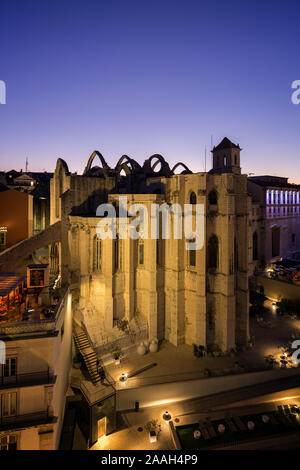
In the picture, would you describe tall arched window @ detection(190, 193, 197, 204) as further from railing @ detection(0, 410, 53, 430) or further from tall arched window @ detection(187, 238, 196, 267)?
railing @ detection(0, 410, 53, 430)

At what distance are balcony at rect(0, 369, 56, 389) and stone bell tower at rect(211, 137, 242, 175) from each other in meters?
40.3

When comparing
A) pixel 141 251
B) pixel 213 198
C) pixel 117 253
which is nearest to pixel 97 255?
pixel 117 253

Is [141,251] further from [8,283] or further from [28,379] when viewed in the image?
[28,379]

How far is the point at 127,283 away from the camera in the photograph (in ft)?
89.7

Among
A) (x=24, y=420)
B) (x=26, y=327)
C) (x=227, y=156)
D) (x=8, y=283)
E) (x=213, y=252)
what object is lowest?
(x=24, y=420)

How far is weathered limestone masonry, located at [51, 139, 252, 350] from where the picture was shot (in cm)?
2561

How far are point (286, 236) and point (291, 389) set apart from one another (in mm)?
35958

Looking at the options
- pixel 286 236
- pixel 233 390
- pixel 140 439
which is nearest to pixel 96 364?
pixel 140 439

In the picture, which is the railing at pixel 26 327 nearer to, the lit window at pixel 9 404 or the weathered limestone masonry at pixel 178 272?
the lit window at pixel 9 404

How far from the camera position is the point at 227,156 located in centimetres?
4550

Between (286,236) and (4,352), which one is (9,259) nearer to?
(4,352)

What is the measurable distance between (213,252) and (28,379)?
A: 18.7 metres

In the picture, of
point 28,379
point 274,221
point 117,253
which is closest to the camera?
point 28,379

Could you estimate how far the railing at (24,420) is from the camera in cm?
1447
